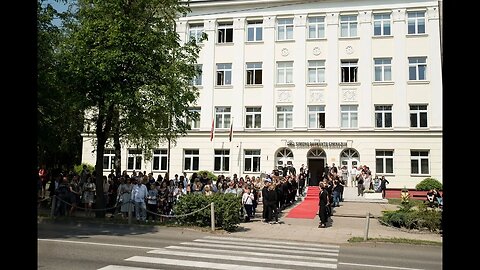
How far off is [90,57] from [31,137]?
16.2 m

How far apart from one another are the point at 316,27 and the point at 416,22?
27.7 ft

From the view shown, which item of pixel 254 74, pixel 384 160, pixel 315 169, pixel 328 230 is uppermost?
pixel 254 74

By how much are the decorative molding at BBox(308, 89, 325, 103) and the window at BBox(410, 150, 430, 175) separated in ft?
28.6

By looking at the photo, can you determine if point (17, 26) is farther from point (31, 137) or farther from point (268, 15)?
point (268, 15)

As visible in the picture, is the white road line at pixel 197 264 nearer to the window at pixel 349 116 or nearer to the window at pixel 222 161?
the window at pixel 349 116

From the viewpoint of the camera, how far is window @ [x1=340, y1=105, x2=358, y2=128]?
120 ft

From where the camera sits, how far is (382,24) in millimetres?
36875

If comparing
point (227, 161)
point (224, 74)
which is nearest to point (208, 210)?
point (227, 161)

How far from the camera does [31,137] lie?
52.6 inches

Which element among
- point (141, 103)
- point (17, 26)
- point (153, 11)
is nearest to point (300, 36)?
point (153, 11)

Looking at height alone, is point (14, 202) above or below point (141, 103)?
below

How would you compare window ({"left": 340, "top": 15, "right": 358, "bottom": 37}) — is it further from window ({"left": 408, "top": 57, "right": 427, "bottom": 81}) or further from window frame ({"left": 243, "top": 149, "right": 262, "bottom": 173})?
window frame ({"left": 243, "top": 149, "right": 262, "bottom": 173})

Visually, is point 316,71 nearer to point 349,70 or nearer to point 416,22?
point 349,70
